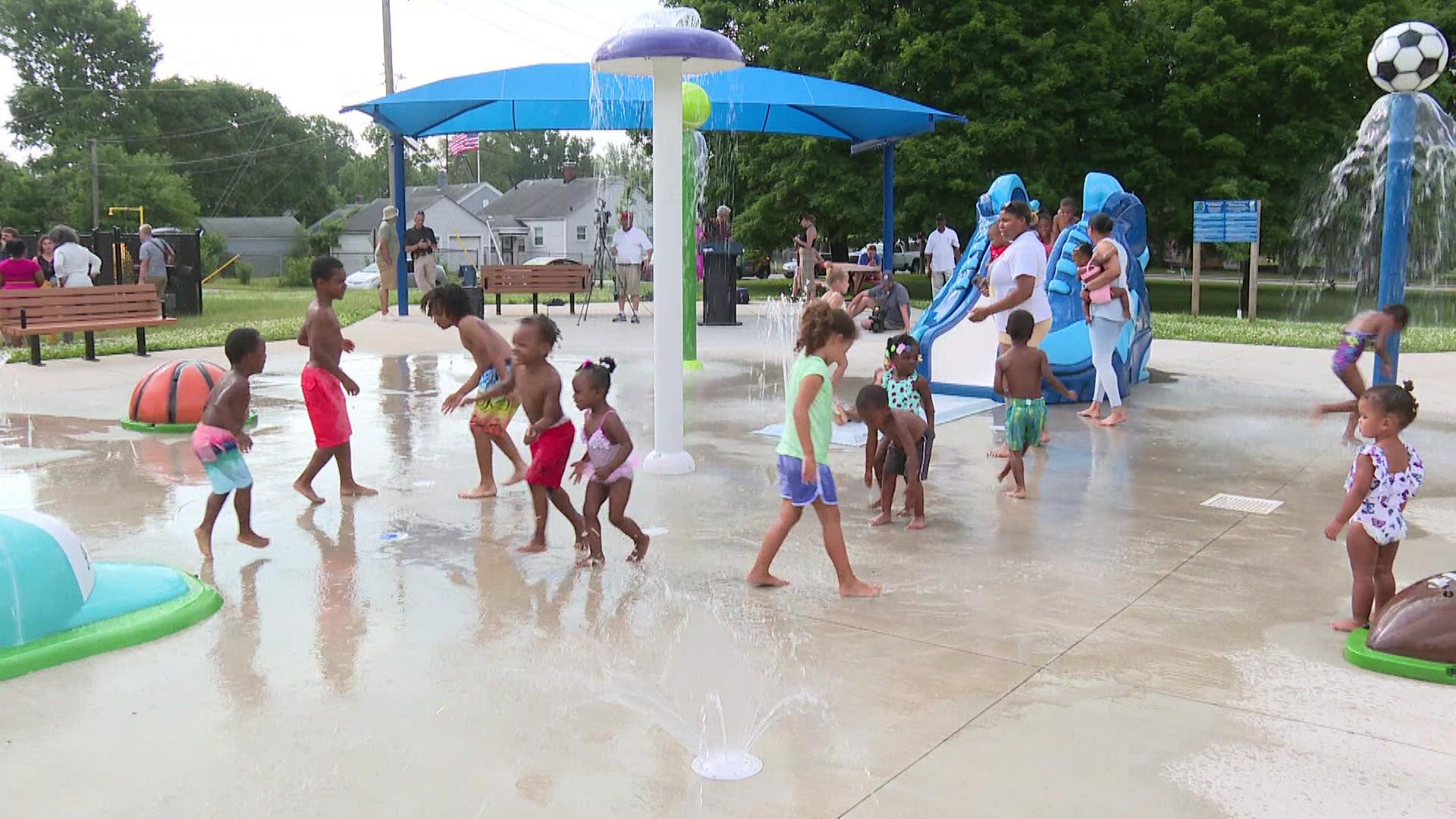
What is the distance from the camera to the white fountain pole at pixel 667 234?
24.4 feet

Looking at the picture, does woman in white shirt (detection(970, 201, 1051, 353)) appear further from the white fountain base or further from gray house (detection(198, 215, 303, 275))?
gray house (detection(198, 215, 303, 275))

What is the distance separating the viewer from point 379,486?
7.33m

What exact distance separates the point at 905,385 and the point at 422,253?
1468cm

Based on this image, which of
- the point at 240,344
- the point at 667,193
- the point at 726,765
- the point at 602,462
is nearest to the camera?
the point at 726,765

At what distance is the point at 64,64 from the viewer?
227 ft

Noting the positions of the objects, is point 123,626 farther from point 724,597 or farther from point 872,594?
point 872,594

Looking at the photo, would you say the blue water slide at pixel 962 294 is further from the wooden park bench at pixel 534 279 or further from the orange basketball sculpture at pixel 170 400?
the wooden park bench at pixel 534 279

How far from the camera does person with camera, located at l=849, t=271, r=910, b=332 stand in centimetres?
1642

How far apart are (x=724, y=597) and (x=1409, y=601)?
2.68m

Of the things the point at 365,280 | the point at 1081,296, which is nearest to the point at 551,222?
the point at 365,280

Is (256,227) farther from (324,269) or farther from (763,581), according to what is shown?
(763,581)

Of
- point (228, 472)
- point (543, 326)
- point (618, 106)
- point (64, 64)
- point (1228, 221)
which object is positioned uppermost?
point (64, 64)

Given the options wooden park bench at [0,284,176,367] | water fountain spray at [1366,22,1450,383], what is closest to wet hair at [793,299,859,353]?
water fountain spray at [1366,22,1450,383]

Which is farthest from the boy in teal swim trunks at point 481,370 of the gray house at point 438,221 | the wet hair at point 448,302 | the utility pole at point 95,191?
the gray house at point 438,221
